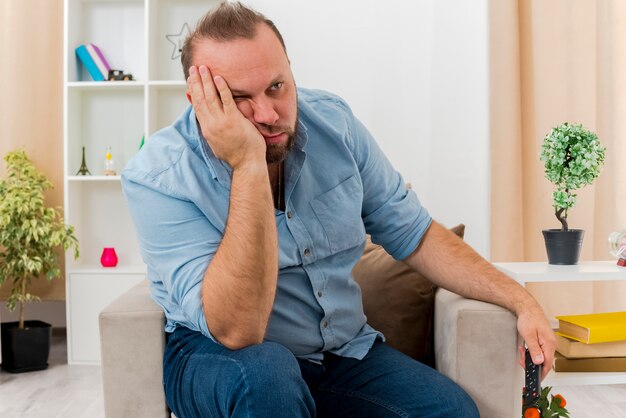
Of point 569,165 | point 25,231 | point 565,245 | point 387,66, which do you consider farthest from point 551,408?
point 25,231

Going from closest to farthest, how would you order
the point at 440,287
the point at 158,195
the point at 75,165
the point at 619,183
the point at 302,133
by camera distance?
1. the point at 158,195
2. the point at 302,133
3. the point at 440,287
4. the point at 619,183
5. the point at 75,165

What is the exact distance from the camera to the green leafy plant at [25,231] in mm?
3027

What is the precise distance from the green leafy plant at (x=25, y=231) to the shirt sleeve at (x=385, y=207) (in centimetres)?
173

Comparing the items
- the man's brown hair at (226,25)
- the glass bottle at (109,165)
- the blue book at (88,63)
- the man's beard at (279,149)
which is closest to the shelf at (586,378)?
the man's beard at (279,149)

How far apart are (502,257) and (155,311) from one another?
1623 millimetres

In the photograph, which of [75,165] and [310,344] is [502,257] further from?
[75,165]

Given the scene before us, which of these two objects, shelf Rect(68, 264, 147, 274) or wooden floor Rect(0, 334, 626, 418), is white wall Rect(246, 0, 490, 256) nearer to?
wooden floor Rect(0, 334, 626, 418)

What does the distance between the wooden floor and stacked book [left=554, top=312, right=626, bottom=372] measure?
62cm

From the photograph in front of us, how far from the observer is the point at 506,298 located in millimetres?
→ 1515

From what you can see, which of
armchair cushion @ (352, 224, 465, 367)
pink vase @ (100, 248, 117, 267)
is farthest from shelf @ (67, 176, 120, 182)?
armchair cushion @ (352, 224, 465, 367)

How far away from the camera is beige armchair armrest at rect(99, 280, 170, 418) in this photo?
1.48 m

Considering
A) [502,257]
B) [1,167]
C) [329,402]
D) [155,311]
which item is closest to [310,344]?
[329,402]

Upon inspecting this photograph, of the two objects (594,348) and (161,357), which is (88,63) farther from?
(594,348)

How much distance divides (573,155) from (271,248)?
97cm
